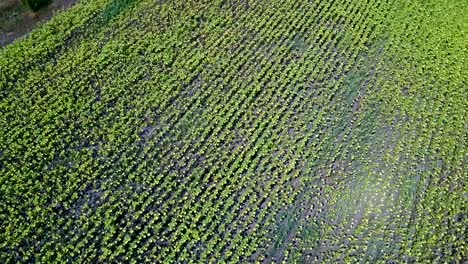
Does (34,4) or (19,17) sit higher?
(34,4)

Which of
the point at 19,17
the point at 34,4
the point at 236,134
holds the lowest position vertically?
the point at 236,134

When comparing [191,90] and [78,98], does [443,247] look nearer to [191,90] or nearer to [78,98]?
[191,90]

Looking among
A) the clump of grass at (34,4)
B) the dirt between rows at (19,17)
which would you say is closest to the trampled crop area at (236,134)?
the dirt between rows at (19,17)

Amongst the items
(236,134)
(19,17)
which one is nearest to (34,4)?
(19,17)

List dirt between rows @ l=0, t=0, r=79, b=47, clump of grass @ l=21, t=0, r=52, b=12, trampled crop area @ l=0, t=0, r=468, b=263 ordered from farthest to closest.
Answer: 1. clump of grass @ l=21, t=0, r=52, b=12
2. dirt between rows @ l=0, t=0, r=79, b=47
3. trampled crop area @ l=0, t=0, r=468, b=263

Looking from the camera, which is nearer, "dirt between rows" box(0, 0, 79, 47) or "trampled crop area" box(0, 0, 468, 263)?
"trampled crop area" box(0, 0, 468, 263)

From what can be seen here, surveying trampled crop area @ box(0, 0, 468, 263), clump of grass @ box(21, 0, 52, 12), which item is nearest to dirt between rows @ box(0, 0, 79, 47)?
clump of grass @ box(21, 0, 52, 12)

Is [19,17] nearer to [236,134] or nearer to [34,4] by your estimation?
[34,4]

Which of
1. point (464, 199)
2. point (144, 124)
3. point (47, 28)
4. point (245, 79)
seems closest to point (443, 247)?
point (464, 199)

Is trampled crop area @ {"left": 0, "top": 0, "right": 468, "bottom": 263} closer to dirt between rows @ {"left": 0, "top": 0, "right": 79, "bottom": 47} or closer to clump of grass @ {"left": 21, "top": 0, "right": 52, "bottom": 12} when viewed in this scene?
dirt between rows @ {"left": 0, "top": 0, "right": 79, "bottom": 47}
